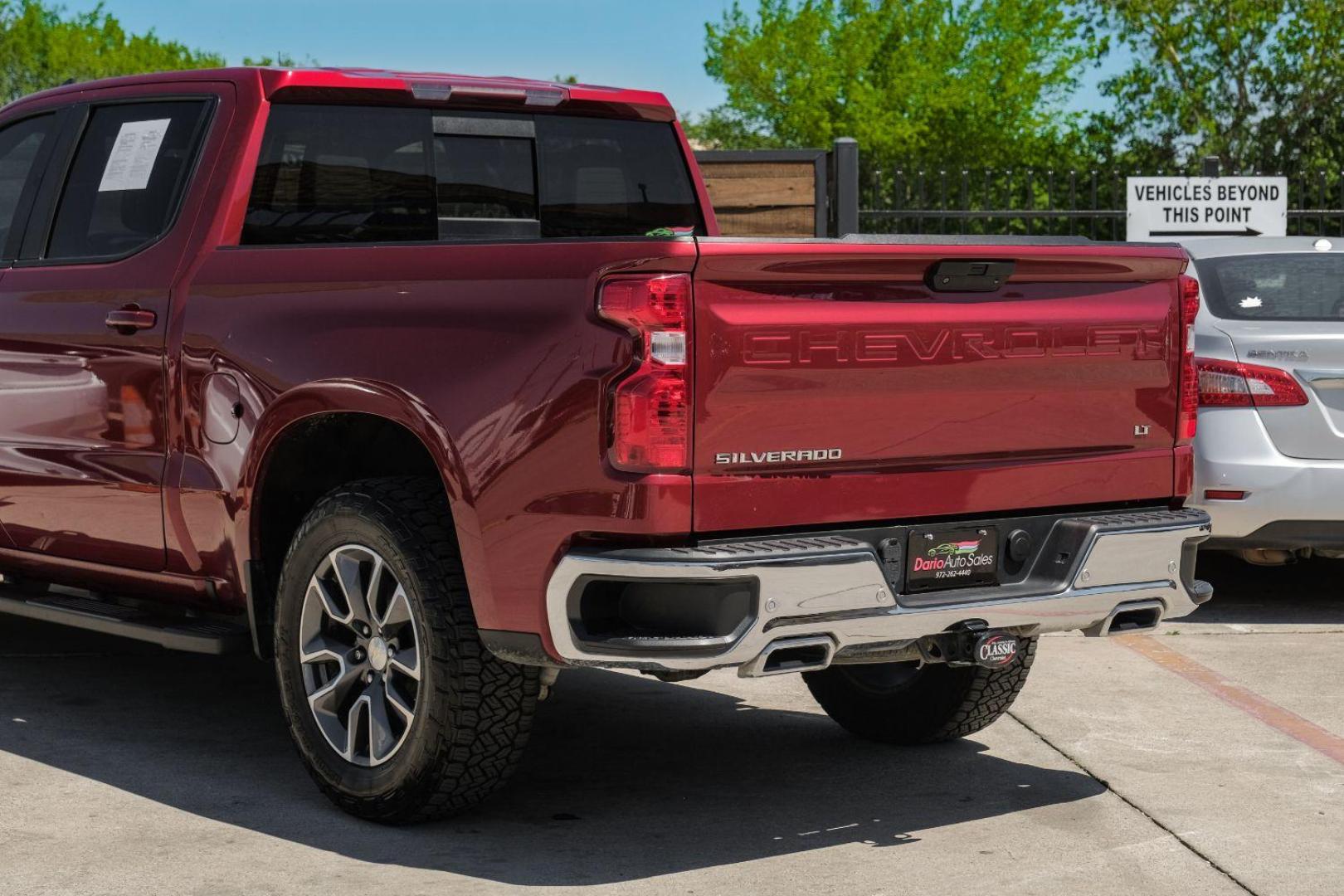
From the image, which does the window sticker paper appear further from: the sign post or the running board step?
the sign post

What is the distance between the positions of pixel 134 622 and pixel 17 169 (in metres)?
1.81

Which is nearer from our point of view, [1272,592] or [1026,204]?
[1272,592]

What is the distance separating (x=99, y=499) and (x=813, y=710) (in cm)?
241

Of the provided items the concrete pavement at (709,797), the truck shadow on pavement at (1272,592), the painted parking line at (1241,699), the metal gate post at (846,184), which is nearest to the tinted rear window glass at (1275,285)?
the truck shadow on pavement at (1272,592)

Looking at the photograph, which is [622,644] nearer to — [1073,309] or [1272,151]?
[1073,309]

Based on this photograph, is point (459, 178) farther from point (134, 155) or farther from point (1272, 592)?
point (1272, 592)

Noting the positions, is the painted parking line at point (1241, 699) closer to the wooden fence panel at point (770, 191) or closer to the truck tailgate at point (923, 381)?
the truck tailgate at point (923, 381)

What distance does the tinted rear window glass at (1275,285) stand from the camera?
26.6 ft

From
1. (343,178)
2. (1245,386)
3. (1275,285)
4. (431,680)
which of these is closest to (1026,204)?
(1275,285)

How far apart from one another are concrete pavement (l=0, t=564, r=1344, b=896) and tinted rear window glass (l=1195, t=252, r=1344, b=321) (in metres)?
1.67

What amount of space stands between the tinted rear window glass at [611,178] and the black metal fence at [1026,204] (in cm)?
278

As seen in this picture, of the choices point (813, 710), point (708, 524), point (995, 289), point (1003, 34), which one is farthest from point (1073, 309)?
point (1003, 34)

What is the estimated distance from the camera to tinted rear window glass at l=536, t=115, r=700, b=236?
20.7ft

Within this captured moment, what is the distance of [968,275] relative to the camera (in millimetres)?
4645
